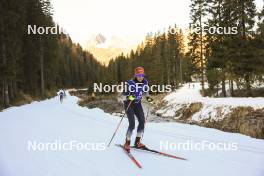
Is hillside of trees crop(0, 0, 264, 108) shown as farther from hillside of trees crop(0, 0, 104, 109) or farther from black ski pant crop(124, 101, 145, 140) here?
black ski pant crop(124, 101, 145, 140)

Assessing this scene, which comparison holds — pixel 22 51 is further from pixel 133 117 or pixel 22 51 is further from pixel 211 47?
pixel 133 117

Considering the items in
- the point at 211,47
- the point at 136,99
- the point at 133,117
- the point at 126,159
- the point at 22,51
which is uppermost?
the point at 22,51

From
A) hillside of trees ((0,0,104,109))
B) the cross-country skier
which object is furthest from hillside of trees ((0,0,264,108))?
the cross-country skier

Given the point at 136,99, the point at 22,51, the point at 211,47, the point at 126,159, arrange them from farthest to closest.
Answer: the point at 22,51, the point at 211,47, the point at 136,99, the point at 126,159

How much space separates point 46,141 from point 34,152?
1598mm

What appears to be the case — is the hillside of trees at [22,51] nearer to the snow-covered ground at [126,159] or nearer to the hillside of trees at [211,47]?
the hillside of trees at [211,47]

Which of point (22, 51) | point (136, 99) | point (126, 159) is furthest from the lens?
point (22, 51)

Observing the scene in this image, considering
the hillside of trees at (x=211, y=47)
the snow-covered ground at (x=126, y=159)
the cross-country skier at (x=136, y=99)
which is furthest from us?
the hillside of trees at (x=211, y=47)

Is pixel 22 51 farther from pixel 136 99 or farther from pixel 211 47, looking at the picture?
pixel 136 99

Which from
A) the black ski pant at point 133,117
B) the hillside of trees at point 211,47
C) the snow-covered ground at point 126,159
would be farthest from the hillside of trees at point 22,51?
the black ski pant at point 133,117

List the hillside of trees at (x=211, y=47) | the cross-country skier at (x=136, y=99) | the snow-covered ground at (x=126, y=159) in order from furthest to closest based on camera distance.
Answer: the hillside of trees at (x=211, y=47), the cross-country skier at (x=136, y=99), the snow-covered ground at (x=126, y=159)

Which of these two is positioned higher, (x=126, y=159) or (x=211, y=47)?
(x=211, y=47)

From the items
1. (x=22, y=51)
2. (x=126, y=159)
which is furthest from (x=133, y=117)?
(x=22, y=51)

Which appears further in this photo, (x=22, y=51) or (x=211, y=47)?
(x=22, y=51)
